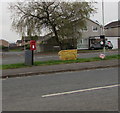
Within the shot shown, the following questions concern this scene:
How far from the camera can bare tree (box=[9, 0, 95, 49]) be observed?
3531cm

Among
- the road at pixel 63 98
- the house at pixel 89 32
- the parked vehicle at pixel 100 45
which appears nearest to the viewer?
the road at pixel 63 98

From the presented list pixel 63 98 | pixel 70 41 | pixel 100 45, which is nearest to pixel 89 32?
pixel 100 45

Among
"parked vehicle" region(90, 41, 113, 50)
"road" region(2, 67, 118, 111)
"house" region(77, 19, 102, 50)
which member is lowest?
"road" region(2, 67, 118, 111)

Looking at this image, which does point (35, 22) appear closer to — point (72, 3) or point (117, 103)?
point (72, 3)

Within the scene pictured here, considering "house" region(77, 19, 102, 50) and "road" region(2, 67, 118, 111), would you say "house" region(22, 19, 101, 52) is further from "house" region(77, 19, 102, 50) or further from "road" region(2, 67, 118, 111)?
"road" region(2, 67, 118, 111)

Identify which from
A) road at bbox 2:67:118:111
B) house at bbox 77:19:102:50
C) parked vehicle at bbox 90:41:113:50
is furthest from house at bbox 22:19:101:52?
road at bbox 2:67:118:111

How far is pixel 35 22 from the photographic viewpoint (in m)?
36.4

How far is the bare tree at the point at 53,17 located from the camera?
3531 centimetres

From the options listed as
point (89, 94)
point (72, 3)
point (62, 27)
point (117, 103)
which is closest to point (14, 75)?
point (89, 94)

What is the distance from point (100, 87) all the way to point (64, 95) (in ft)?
5.44

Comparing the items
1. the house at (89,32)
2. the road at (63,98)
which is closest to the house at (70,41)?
the house at (89,32)

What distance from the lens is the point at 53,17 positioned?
35438 millimetres

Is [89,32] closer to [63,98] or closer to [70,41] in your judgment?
[70,41]

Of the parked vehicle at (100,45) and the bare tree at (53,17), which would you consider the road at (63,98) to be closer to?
the bare tree at (53,17)
